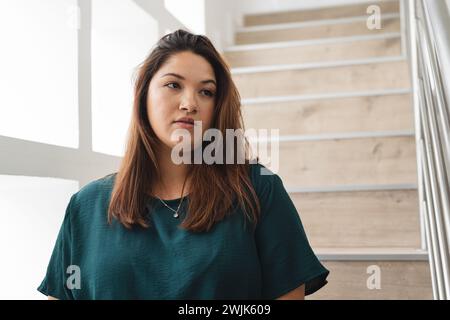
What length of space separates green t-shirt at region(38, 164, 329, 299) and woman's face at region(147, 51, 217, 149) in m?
0.16

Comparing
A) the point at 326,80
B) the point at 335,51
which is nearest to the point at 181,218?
the point at 326,80

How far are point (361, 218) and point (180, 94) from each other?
96 centimetres

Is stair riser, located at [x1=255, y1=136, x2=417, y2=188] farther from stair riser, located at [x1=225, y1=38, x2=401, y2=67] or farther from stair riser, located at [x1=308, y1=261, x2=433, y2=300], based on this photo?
stair riser, located at [x1=225, y1=38, x2=401, y2=67]

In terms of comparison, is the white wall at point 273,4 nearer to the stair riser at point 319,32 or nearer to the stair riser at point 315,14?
the stair riser at point 315,14

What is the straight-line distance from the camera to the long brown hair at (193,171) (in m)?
1.09

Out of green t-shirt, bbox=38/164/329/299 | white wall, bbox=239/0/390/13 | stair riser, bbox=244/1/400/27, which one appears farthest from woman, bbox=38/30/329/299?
white wall, bbox=239/0/390/13

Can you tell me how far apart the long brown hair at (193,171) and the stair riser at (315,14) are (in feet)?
6.83

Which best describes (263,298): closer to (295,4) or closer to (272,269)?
(272,269)

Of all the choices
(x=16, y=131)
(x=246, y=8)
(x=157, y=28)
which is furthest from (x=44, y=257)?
(x=246, y=8)

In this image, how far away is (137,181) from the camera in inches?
45.9

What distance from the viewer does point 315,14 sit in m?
3.19

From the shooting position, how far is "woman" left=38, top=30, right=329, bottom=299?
1042mm

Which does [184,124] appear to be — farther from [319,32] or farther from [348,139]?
[319,32]

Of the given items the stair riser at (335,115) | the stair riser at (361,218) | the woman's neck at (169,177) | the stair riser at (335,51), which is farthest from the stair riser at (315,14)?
the woman's neck at (169,177)
